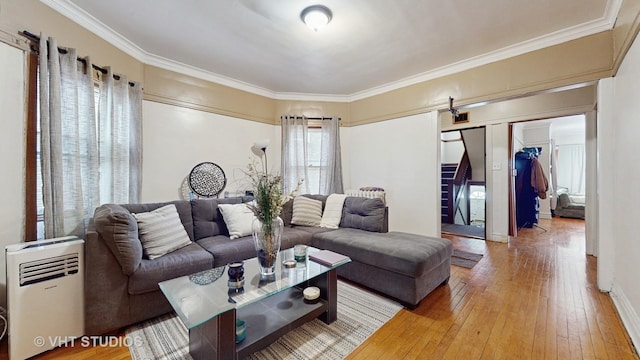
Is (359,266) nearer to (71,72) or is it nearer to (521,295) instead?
(521,295)

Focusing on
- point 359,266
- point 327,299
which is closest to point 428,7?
point 359,266

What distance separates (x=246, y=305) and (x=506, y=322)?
197cm

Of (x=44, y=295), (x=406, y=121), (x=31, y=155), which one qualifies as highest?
(x=406, y=121)

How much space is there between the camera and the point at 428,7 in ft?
7.18

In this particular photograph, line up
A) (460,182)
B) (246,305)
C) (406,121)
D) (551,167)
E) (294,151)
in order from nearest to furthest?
(246,305) → (406,121) → (294,151) → (460,182) → (551,167)

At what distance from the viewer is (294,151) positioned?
4.33 metres

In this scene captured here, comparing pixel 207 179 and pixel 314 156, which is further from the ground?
pixel 314 156

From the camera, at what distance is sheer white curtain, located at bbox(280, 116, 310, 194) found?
429cm

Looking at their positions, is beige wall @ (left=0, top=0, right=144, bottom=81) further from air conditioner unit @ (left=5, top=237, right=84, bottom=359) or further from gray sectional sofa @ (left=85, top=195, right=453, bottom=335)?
air conditioner unit @ (left=5, top=237, right=84, bottom=359)

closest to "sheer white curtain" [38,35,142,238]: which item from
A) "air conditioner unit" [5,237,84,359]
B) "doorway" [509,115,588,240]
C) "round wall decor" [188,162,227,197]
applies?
"air conditioner unit" [5,237,84,359]

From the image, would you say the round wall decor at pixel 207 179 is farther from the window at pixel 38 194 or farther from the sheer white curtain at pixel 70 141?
the window at pixel 38 194

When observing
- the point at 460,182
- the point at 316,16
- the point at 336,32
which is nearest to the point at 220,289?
the point at 316,16

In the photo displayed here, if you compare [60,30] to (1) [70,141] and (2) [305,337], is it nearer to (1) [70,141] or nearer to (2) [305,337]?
(1) [70,141]

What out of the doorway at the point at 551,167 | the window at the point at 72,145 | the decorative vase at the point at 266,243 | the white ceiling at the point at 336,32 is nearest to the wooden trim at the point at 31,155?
the window at the point at 72,145
